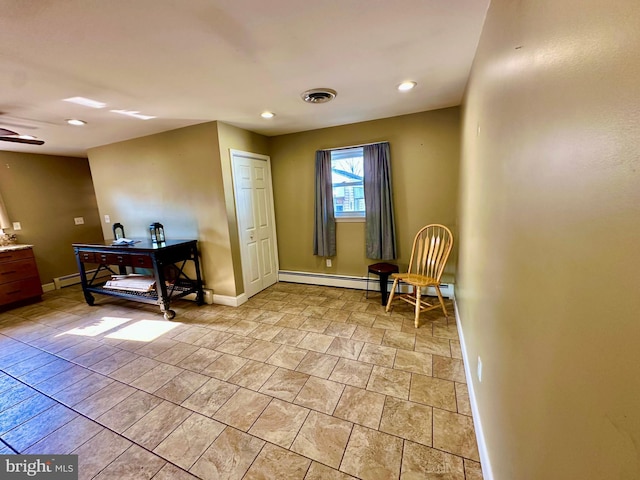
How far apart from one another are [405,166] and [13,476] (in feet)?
13.6

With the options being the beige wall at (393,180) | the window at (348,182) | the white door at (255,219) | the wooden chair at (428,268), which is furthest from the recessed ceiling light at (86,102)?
the wooden chair at (428,268)

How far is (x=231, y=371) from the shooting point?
7.26 feet

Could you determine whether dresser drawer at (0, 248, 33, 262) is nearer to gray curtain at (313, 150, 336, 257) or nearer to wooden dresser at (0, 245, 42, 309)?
wooden dresser at (0, 245, 42, 309)

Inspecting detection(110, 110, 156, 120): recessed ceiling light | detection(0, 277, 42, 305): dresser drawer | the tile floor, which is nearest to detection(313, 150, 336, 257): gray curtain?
the tile floor

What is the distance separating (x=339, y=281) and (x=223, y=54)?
10.3 ft

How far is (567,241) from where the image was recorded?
1.96 feet

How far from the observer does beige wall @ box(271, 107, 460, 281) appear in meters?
3.21

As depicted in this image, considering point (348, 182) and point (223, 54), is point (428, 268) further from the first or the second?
point (223, 54)

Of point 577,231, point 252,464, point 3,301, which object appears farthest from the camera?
point 3,301

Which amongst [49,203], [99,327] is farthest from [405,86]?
[49,203]

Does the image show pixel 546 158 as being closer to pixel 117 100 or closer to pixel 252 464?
pixel 252 464

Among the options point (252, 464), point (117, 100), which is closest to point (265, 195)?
point (117, 100)

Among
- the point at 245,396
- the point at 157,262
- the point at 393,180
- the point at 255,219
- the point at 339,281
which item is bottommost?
the point at 245,396

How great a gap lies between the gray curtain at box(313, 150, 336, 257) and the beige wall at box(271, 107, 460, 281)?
4.7 inches
